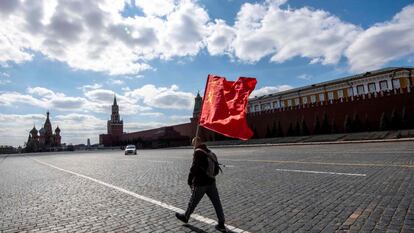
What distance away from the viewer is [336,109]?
40.7m

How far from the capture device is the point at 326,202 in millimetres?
5887

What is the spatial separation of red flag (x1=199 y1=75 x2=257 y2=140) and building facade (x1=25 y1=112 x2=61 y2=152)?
13052 cm

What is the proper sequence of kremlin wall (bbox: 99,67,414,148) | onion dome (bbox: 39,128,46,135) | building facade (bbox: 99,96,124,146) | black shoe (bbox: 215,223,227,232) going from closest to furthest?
black shoe (bbox: 215,223,227,232)
kremlin wall (bbox: 99,67,414,148)
building facade (bbox: 99,96,124,146)
onion dome (bbox: 39,128,46,135)

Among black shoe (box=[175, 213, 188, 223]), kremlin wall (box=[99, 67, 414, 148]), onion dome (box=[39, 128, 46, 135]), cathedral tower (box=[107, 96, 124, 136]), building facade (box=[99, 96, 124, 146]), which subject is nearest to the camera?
black shoe (box=[175, 213, 188, 223])

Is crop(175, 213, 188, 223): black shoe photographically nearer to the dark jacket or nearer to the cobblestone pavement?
the cobblestone pavement

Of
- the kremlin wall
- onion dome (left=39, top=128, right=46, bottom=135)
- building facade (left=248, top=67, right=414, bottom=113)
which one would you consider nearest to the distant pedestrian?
the kremlin wall

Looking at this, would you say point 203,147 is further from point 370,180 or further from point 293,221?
point 370,180

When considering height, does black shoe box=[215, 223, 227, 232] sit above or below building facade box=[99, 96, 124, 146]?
below

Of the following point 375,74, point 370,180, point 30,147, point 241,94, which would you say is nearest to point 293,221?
point 241,94

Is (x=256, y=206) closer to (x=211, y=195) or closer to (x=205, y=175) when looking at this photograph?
(x=211, y=195)

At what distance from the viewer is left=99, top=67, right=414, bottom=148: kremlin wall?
35.2 metres

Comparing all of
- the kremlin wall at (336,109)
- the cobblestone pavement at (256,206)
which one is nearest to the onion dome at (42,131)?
the kremlin wall at (336,109)

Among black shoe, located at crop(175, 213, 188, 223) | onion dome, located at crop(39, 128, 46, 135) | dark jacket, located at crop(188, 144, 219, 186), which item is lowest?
black shoe, located at crop(175, 213, 188, 223)

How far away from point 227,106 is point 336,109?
130ft
